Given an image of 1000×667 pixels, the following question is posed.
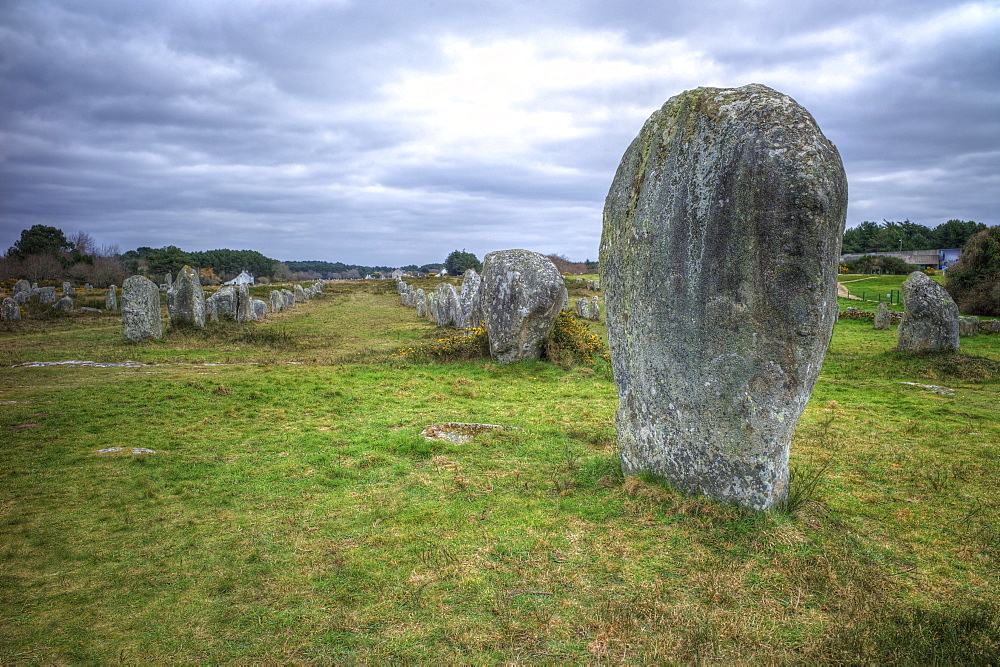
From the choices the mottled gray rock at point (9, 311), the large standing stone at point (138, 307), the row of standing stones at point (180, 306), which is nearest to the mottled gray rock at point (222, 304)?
the row of standing stones at point (180, 306)

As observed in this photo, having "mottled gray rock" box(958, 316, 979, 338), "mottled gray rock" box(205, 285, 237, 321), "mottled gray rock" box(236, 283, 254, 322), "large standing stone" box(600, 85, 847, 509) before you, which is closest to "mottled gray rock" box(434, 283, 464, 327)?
"mottled gray rock" box(236, 283, 254, 322)

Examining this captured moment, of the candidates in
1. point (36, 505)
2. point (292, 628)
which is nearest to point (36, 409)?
point (36, 505)

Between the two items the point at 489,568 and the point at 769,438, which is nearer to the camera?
the point at 489,568

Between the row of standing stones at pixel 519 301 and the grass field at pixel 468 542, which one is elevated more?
the row of standing stones at pixel 519 301

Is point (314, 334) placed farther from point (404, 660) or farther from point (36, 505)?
point (404, 660)

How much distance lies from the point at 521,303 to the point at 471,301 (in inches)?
325

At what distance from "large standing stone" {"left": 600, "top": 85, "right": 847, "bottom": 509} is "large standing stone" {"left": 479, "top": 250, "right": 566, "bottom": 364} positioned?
7.66 meters

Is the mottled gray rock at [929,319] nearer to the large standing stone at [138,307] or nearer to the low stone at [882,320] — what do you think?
the low stone at [882,320]

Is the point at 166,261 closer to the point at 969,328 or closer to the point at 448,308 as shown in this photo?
the point at 448,308

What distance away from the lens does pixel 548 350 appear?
13.8 metres

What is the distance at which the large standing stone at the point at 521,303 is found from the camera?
1338 centimetres

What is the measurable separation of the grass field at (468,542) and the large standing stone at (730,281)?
527 mm

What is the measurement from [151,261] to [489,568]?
7500 cm

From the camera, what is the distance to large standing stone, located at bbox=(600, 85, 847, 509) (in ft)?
15.2
